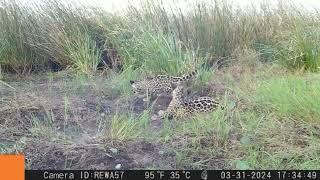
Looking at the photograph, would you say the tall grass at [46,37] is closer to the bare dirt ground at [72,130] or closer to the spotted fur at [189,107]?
the bare dirt ground at [72,130]

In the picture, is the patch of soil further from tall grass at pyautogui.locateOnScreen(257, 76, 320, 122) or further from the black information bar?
tall grass at pyautogui.locateOnScreen(257, 76, 320, 122)

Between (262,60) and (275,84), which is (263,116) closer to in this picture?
(275,84)

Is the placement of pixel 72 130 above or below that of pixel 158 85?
below

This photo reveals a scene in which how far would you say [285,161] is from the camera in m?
3.83

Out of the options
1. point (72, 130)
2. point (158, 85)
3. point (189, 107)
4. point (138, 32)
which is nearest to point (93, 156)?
point (72, 130)

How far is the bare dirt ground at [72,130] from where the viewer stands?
390 centimetres

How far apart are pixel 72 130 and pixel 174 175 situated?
4.53ft

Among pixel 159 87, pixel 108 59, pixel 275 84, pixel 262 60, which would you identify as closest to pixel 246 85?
pixel 275 84

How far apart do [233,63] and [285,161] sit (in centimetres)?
297

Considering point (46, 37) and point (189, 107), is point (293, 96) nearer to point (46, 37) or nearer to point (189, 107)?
point (189, 107)

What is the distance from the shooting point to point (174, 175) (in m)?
3.46

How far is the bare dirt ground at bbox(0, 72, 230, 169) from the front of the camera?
12.8ft

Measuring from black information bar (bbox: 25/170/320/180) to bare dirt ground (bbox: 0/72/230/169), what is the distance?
0.25 m

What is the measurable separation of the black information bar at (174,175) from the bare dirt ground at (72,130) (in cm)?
25
